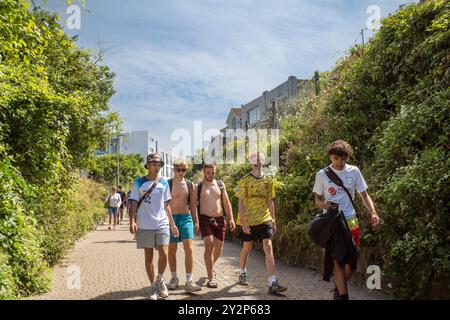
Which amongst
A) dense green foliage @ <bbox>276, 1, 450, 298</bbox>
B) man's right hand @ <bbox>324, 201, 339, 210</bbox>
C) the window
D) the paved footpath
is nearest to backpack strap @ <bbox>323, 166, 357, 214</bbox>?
man's right hand @ <bbox>324, 201, 339, 210</bbox>

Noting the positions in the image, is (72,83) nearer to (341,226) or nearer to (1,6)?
(1,6)

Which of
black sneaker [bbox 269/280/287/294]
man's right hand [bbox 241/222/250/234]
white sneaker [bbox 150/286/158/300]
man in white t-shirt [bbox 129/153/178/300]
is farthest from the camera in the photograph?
man's right hand [bbox 241/222/250/234]

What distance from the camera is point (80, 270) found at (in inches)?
343

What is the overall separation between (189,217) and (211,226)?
37 centimetres

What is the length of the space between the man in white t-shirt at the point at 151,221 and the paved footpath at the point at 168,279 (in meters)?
0.38

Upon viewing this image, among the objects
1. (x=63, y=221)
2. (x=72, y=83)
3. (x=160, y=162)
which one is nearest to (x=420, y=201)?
(x=160, y=162)

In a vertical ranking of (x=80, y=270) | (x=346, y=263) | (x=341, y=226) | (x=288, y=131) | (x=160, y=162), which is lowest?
(x=80, y=270)

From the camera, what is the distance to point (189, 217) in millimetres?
6875

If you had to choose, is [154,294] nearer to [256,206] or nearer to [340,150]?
[256,206]

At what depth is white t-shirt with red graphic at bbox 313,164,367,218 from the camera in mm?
5211

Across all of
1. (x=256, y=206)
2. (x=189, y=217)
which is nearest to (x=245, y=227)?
(x=256, y=206)

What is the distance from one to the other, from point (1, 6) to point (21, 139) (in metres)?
2.03

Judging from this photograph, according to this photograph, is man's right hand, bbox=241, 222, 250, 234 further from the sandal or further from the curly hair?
the curly hair

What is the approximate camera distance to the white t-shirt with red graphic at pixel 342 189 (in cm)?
521
